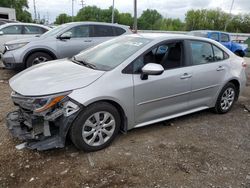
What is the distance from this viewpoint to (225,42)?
14.7 metres

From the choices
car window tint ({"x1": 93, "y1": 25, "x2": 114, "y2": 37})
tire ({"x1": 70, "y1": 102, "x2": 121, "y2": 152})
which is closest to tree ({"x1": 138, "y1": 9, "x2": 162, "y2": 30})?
car window tint ({"x1": 93, "y1": 25, "x2": 114, "y2": 37})

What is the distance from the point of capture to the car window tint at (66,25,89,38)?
24.6 feet

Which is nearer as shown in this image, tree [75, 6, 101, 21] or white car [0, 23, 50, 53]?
white car [0, 23, 50, 53]

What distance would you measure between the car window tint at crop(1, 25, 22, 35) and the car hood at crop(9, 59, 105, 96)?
666cm

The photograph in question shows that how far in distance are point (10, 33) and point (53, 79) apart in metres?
7.45

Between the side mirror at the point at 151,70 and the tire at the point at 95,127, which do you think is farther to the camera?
the side mirror at the point at 151,70

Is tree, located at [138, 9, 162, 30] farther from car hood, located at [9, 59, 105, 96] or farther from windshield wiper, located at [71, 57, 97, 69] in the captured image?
car hood, located at [9, 59, 105, 96]

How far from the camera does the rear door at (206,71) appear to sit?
422 cm

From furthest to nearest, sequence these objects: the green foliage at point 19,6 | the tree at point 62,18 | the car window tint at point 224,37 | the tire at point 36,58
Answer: the tree at point 62,18 → the green foliage at point 19,6 → the car window tint at point 224,37 → the tire at point 36,58

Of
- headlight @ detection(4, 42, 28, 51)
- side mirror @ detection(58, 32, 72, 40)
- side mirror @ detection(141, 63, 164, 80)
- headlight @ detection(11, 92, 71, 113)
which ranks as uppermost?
side mirror @ detection(58, 32, 72, 40)

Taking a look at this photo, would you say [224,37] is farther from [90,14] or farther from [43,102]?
[90,14]

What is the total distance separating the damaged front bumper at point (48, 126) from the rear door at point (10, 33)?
7.19 m

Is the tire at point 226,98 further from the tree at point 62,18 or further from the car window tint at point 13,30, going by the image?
the tree at point 62,18

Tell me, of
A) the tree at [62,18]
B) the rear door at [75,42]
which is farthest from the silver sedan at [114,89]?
the tree at [62,18]
